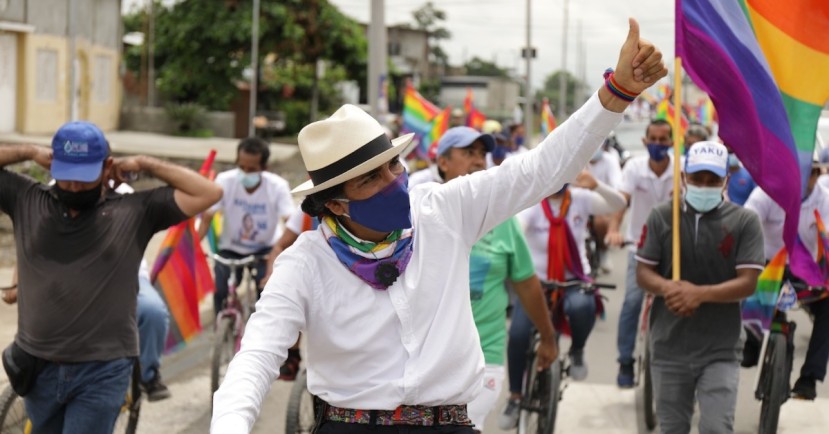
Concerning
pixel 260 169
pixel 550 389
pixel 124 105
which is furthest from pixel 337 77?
pixel 550 389

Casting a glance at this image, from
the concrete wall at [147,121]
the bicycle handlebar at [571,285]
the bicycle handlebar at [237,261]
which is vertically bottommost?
the bicycle handlebar at [237,261]

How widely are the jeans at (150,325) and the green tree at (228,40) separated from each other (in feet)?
107

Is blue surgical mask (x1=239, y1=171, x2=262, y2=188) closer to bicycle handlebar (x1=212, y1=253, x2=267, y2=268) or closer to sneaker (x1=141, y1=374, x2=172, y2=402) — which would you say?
bicycle handlebar (x1=212, y1=253, x2=267, y2=268)

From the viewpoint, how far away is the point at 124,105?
3853 centimetres

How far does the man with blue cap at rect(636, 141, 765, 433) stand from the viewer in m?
5.73

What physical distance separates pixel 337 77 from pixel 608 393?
3567cm

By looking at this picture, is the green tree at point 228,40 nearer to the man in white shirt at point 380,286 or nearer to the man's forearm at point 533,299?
the man's forearm at point 533,299

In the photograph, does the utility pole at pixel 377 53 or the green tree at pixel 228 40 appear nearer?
the utility pole at pixel 377 53

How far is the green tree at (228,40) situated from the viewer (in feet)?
130

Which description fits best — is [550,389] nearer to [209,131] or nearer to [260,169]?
[260,169]

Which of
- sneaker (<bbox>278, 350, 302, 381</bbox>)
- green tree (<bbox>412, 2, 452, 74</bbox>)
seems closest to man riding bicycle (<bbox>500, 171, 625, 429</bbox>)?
sneaker (<bbox>278, 350, 302, 381</bbox>)

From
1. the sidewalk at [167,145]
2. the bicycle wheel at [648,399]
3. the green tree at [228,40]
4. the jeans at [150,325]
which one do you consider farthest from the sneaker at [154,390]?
the green tree at [228,40]

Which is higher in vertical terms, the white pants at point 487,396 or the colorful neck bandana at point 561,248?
the colorful neck bandana at point 561,248

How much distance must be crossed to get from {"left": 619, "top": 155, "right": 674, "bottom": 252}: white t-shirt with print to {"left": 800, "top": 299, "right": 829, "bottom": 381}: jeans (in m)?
2.09
